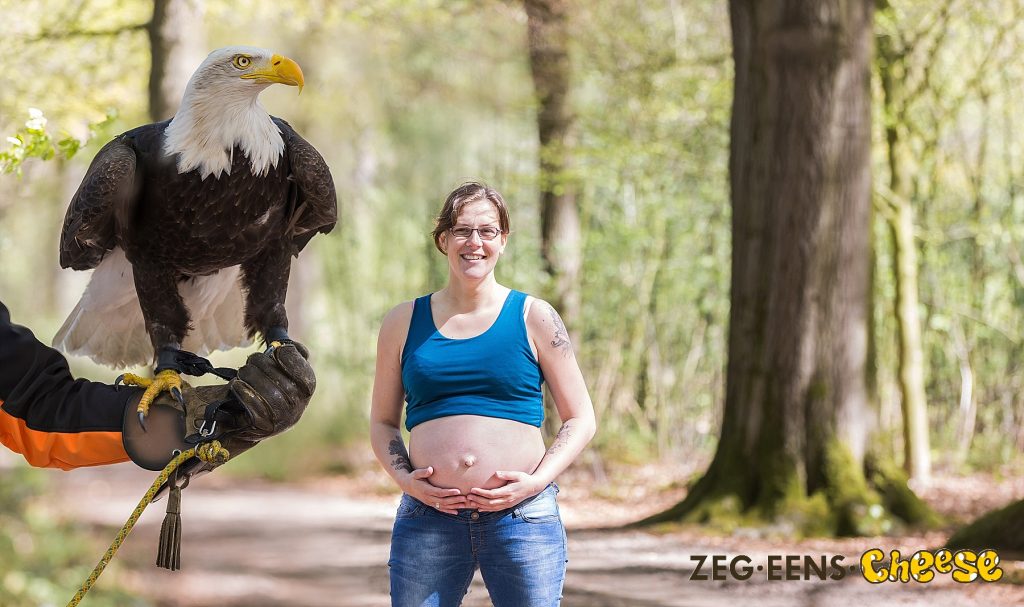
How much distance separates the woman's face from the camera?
218 centimetres

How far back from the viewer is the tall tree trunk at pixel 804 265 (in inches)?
227

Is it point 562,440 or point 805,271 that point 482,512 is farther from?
point 805,271

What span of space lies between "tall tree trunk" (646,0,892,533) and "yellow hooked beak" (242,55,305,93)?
3986 mm

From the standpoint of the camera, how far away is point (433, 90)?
10734 millimetres

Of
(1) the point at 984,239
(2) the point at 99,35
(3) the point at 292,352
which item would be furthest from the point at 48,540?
(1) the point at 984,239

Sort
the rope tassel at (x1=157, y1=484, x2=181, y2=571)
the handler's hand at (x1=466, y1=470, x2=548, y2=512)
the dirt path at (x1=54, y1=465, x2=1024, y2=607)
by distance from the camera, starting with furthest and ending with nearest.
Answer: the dirt path at (x1=54, y1=465, x2=1024, y2=607)
the handler's hand at (x1=466, y1=470, x2=548, y2=512)
the rope tassel at (x1=157, y1=484, x2=181, y2=571)

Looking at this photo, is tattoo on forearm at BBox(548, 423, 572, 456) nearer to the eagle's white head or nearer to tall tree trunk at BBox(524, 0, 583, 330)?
the eagle's white head

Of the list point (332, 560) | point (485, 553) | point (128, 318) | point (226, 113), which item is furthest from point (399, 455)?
point (332, 560)

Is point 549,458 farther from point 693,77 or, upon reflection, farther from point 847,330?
point 693,77

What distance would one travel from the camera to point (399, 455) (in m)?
2.23

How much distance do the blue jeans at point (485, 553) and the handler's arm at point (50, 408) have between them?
2.35ft

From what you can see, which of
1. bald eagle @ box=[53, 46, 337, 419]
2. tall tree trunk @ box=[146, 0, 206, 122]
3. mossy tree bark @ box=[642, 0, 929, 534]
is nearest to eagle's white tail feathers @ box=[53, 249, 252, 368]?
bald eagle @ box=[53, 46, 337, 419]

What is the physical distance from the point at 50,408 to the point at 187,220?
0.86 meters

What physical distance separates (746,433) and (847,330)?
83 cm
